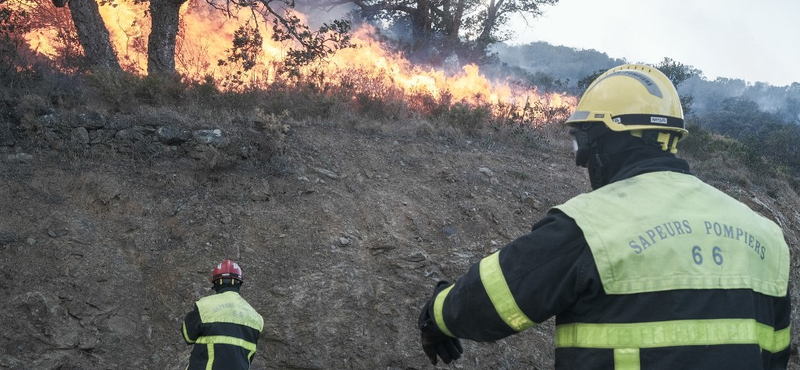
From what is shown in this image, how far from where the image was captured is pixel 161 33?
969cm

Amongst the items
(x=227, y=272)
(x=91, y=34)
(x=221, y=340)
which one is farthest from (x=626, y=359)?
(x=91, y=34)

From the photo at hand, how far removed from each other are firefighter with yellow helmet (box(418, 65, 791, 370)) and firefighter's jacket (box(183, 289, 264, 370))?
2612 mm

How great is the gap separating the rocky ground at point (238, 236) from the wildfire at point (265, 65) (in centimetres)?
275

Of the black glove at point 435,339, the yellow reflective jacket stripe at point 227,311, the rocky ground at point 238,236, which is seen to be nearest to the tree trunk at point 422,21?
the rocky ground at point 238,236

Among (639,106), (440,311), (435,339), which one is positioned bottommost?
(435,339)

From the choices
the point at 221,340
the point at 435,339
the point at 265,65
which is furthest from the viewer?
the point at 265,65

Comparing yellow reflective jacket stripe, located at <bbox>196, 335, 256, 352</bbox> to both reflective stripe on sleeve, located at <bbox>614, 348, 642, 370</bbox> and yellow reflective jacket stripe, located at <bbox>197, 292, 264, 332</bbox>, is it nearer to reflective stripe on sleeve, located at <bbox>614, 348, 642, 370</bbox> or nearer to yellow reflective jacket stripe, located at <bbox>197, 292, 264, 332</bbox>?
yellow reflective jacket stripe, located at <bbox>197, 292, 264, 332</bbox>

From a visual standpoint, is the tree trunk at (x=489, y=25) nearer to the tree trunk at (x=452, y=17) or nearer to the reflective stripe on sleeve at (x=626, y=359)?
the tree trunk at (x=452, y=17)

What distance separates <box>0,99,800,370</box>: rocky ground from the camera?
569 cm

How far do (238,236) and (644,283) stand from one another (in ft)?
18.3

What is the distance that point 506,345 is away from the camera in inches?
237

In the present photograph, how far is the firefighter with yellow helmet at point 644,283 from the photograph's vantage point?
1674 mm

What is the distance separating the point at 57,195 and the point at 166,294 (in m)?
1.93

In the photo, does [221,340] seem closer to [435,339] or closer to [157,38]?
[435,339]
